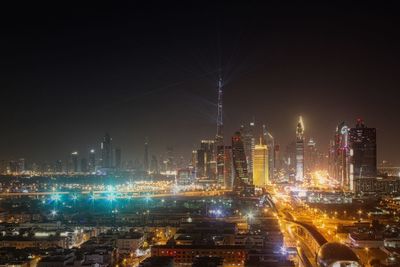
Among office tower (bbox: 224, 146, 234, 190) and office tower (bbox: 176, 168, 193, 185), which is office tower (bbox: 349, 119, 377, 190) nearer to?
office tower (bbox: 224, 146, 234, 190)

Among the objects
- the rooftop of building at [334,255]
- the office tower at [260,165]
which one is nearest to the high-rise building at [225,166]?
the office tower at [260,165]

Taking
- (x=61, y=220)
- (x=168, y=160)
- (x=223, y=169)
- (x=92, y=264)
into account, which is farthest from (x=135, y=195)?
(x=168, y=160)

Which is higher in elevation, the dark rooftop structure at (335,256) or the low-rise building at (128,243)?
the dark rooftop structure at (335,256)

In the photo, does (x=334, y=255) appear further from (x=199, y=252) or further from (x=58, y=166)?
(x=58, y=166)

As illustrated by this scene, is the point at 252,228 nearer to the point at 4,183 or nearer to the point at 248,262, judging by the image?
the point at 248,262

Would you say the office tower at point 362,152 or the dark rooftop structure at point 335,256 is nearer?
the dark rooftop structure at point 335,256

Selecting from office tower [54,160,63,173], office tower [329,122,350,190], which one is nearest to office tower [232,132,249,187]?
office tower [329,122,350,190]

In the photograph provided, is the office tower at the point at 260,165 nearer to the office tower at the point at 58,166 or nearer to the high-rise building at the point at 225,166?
the high-rise building at the point at 225,166

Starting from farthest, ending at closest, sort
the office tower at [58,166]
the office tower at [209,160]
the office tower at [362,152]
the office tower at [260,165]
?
the office tower at [58,166] < the office tower at [209,160] < the office tower at [260,165] < the office tower at [362,152]
